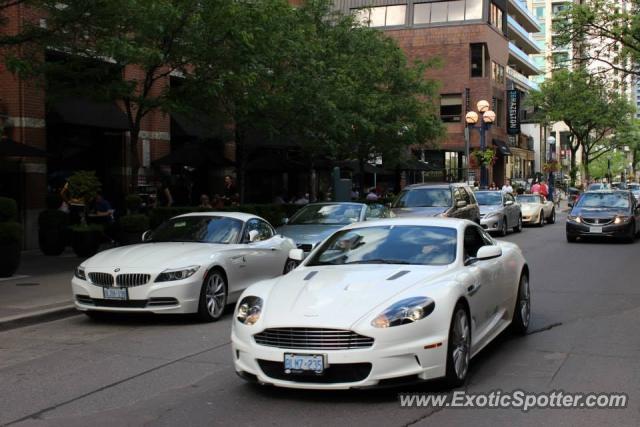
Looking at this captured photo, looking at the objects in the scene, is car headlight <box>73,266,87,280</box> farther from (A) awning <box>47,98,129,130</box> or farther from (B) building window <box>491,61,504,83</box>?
(B) building window <box>491,61,504,83</box>

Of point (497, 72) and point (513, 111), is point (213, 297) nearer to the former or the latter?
point (497, 72)

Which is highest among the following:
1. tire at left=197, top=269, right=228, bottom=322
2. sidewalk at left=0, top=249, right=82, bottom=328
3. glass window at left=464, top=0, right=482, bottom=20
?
glass window at left=464, top=0, right=482, bottom=20

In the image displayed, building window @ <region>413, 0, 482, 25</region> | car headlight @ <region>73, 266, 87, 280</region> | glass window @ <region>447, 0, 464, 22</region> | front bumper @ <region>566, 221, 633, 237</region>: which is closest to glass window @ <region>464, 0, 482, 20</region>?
building window @ <region>413, 0, 482, 25</region>

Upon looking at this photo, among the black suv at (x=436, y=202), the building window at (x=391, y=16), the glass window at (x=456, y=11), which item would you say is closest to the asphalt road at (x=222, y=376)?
the black suv at (x=436, y=202)

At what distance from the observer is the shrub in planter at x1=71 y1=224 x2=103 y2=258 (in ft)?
53.5

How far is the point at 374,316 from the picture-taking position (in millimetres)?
5332

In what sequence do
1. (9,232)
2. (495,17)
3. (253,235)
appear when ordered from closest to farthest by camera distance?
(253,235) → (9,232) → (495,17)

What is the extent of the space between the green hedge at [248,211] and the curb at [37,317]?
8.19 m

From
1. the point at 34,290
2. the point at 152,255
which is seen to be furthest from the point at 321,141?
the point at 152,255

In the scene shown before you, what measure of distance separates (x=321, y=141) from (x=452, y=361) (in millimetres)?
17240

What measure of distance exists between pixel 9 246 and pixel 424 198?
451 inches

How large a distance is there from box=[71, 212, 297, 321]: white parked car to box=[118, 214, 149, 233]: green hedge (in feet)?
19.7

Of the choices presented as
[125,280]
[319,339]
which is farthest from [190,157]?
[319,339]

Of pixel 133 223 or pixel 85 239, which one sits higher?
pixel 133 223
